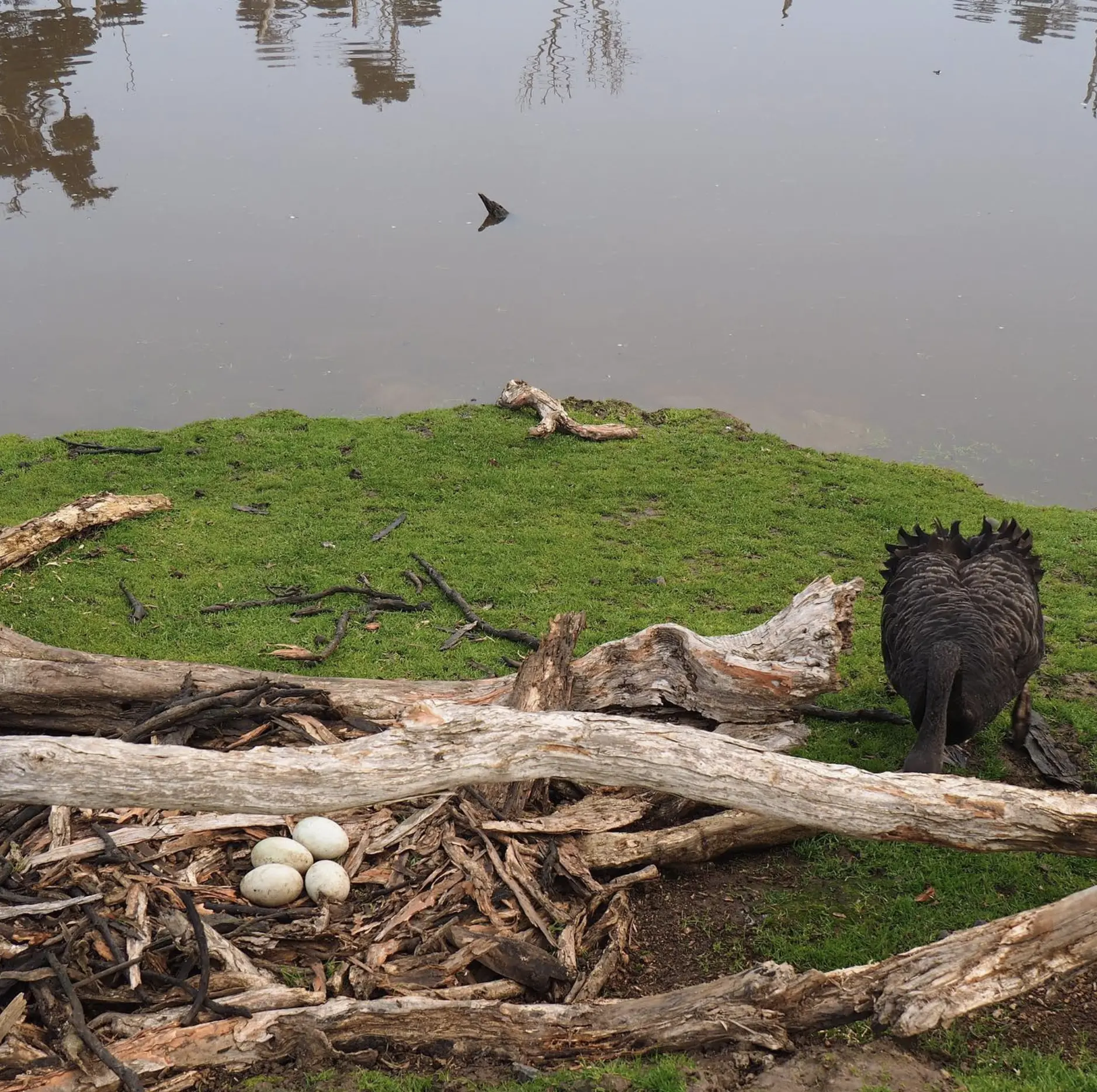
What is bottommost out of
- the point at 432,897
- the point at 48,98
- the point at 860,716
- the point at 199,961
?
the point at 860,716

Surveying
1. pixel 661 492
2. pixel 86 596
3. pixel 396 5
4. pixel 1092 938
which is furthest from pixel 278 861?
pixel 396 5

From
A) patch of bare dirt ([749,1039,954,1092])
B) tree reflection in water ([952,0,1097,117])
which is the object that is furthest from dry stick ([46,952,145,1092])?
tree reflection in water ([952,0,1097,117])

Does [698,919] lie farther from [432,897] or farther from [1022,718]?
[1022,718]

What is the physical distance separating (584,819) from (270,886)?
2023 millimetres

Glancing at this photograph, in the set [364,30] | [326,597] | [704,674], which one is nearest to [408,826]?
[704,674]

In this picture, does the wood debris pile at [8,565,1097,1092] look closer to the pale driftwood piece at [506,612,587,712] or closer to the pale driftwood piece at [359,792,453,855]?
the pale driftwood piece at [359,792,453,855]

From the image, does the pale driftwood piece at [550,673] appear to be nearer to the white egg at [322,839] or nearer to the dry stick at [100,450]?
the white egg at [322,839]

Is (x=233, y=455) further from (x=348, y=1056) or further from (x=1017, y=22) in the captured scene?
(x=1017, y=22)

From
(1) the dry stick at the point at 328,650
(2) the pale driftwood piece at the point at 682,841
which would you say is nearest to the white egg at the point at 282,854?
(2) the pale driftwood piece at the point at 682,841

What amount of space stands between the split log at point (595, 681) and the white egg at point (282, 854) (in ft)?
5.03

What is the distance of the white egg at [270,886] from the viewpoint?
592 cm

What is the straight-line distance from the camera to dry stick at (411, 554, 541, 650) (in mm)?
10070

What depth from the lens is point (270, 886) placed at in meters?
5.92

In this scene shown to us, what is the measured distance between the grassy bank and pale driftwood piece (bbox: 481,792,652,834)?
3.27 feet
